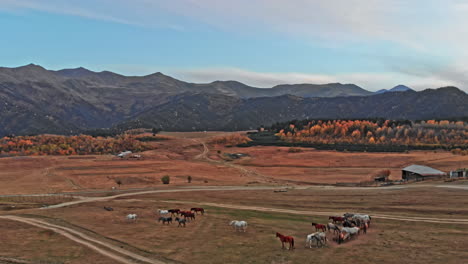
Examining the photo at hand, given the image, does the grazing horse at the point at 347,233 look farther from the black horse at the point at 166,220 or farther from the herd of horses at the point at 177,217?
the black horse at the point at 166,220

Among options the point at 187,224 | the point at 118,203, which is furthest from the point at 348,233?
the point at 118,203

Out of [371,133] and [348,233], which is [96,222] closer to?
[348,233]

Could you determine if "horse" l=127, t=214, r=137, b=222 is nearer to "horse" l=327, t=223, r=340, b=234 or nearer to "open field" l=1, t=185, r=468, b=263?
"open field" l=1, t=185, r=468, b=263

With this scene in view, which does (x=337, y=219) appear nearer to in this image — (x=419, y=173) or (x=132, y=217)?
(x=132, y=217)

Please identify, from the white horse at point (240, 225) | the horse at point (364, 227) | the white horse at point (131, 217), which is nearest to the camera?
the horse at point (364, 227)

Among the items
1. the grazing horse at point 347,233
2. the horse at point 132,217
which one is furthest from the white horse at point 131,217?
the grazing horse at point 347,233

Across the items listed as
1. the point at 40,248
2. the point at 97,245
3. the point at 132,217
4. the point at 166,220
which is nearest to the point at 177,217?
the point at 166,220
